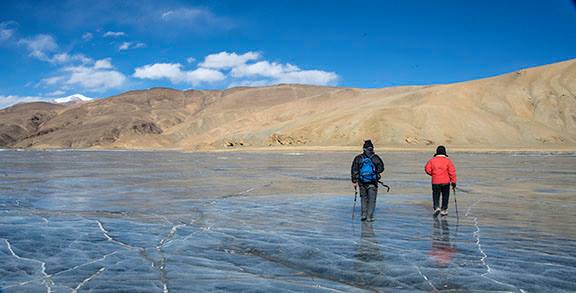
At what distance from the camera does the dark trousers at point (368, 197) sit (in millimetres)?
12008

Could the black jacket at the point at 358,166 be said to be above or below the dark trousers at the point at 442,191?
above

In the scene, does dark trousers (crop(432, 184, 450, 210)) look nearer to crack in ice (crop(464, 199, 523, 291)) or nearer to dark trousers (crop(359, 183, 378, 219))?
crack in ice (crop(464, 199, 523, 291))

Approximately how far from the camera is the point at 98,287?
691 centimetres

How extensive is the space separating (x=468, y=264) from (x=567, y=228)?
4.61 m

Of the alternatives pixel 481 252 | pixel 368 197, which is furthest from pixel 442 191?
pixel 481 252

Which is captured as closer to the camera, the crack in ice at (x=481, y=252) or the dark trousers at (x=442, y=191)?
the crack in ice at (x=481, y=252)

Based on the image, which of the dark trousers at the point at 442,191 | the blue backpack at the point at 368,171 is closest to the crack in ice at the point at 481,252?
the dark trousers at the point at 442,191

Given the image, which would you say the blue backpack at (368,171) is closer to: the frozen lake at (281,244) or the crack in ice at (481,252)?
the frozen lake at (281,244)

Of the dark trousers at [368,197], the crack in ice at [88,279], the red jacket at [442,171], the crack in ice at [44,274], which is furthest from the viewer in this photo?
the red jacket at [442,171]

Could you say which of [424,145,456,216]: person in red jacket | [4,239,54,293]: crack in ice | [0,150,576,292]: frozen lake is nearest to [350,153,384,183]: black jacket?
[0,150,576,292]: frozen lake

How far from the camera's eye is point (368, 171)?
39.1ft

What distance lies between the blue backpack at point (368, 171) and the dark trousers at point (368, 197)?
0.14 meters

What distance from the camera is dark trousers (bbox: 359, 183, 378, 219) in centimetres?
1201

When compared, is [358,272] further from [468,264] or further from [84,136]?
[84,136]
